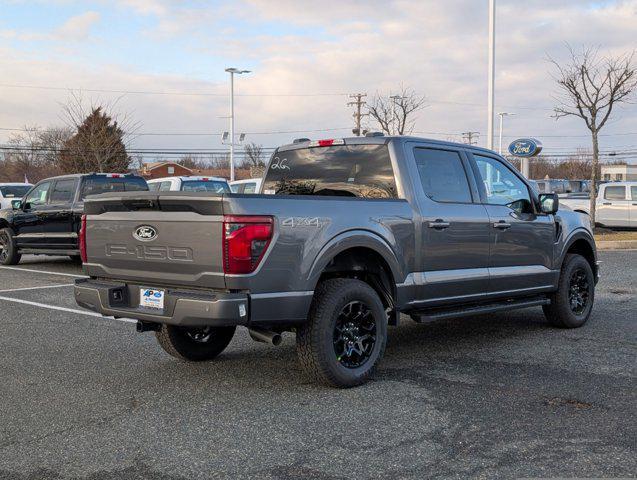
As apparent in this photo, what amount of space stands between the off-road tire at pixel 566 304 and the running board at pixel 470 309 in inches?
7.0

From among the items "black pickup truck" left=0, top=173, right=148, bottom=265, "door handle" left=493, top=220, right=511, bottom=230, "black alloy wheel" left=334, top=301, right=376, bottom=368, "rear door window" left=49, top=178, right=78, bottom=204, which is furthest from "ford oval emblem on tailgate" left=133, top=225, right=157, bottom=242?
"rear door window" left=49, top=178, right=78, bottom=204

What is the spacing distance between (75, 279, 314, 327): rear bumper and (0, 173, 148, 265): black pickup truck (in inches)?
304

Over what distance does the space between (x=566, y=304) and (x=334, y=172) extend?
9.90ft

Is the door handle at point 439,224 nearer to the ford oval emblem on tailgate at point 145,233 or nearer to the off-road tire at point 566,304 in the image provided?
the off-road tire at point 566,304

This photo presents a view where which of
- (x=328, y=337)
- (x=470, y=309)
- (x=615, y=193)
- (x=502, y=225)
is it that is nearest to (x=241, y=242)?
(x=328, y=337)

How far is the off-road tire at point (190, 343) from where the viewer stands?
5.84 m

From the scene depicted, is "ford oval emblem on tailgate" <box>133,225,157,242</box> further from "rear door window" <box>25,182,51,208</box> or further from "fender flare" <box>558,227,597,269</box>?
"rear door window" <box>25,182,51,208</box>

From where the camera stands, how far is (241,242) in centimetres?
448

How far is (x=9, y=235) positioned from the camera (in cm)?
1431

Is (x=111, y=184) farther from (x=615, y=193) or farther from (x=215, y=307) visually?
(x=615, y=193)

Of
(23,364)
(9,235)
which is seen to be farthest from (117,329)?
(9,235)

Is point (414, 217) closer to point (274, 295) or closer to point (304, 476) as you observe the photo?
point (274, 295)

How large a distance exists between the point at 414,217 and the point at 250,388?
190 cm

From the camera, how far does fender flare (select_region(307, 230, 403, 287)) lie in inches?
192
